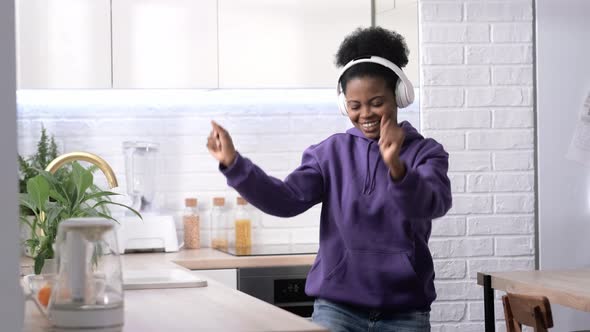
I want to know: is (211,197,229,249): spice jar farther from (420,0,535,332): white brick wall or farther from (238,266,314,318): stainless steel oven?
(420,0,535,332): white brick wall

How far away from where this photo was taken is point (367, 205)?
7.79ft

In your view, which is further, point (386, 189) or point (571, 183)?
point (571, 183)

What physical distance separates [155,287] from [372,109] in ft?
2.23

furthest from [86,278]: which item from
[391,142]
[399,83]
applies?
[399,83]

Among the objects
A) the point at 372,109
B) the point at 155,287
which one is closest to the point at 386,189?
the point at 372,109

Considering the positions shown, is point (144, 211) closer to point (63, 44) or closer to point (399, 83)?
point (63, 44)

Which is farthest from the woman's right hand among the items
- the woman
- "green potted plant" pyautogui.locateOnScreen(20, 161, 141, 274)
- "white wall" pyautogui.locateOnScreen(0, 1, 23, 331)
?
"white wall" pyautogui.locateOnScreen(0, 1, 23, 331)

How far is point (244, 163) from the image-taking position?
222 centimetres


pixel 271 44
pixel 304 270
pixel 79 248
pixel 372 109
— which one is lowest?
pixel 304 270

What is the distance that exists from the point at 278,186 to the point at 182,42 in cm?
149

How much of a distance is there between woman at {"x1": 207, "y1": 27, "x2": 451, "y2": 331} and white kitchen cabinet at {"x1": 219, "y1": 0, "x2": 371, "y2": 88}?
4.29 ft

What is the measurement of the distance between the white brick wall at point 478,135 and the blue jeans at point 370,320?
1535 millimetres

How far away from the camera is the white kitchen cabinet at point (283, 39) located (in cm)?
378

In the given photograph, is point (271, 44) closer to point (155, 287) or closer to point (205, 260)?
point (205, 260)
